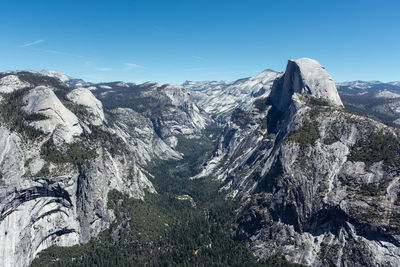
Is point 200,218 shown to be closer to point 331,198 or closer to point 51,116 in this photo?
point 331,198

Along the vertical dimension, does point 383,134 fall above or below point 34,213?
above

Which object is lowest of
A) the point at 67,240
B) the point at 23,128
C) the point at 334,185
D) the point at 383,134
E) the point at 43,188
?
the point at 67,240

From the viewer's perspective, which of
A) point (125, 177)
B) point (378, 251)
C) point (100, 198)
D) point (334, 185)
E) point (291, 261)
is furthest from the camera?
point (125, 177)

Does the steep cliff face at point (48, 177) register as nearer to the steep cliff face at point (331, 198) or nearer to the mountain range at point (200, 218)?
the mountain range at point (200, 218)

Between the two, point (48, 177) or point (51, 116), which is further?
point (51, 116)

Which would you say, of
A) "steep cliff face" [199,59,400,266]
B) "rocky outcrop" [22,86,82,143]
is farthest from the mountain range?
"rocky outcrop" [22,86,82,143]

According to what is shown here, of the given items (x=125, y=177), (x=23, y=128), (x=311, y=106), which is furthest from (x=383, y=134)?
(x=23, y=128)

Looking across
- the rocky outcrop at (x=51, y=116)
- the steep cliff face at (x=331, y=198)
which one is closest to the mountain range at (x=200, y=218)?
the steep cliff face at (x=331, y=198)

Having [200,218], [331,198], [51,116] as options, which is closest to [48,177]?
[51,116]

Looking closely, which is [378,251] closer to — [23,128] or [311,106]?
[311,106]

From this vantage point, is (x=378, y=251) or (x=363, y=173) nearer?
(x=378, y=251)

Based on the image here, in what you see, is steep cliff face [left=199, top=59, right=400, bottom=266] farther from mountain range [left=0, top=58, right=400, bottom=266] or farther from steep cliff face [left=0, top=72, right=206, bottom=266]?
steep cliff face [left=0, top=72, right=206, bottom=266]
